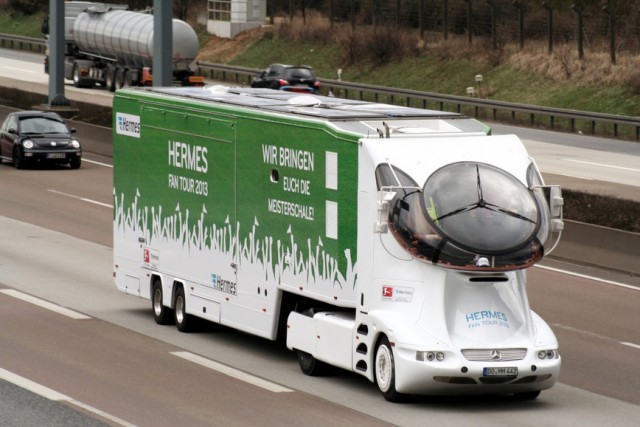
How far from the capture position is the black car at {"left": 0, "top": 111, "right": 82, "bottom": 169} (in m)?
38.1

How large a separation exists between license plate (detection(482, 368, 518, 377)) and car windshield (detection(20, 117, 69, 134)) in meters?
26.4

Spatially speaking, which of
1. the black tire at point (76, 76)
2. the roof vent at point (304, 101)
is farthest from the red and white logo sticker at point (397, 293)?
the black tire at point (76, 76)

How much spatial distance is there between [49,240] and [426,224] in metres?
14.1

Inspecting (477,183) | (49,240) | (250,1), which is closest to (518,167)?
(477,183)

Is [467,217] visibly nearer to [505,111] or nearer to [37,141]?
[37,141]

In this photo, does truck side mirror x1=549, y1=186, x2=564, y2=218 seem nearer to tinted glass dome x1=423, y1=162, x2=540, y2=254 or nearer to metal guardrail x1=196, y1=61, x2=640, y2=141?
tinted glass dome x1=423, y1=162, x2=540, y2=254

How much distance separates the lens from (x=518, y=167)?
14656 mm

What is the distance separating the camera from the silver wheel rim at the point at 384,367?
14.2 metres

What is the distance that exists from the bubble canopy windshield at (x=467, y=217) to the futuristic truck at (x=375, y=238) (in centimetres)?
1

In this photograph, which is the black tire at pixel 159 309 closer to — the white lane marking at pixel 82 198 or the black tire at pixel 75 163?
the white lane marking at pixel 82 198

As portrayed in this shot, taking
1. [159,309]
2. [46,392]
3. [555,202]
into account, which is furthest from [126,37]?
[555,202]

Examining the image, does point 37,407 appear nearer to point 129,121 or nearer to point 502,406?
point 502,406

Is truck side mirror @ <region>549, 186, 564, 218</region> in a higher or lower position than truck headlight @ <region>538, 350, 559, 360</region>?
higher

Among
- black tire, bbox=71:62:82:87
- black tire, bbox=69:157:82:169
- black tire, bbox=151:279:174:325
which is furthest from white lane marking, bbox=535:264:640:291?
black tire, bbox=71:62:82:87
